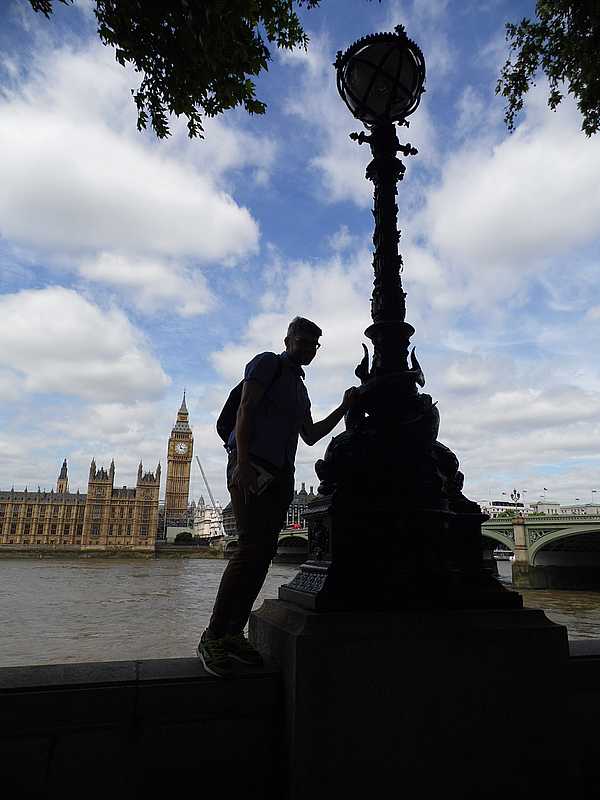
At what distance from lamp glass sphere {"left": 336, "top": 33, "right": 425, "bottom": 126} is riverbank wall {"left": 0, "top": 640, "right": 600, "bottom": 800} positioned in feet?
8.36

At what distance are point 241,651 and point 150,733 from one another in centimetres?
40

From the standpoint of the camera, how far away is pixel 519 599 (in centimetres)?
216

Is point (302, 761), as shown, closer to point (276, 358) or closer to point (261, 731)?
point (261, 731)

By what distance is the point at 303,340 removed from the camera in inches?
94.4

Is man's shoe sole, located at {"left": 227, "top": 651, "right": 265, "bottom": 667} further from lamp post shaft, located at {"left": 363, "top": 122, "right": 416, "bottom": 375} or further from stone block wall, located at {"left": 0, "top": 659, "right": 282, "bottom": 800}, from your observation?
lamp post shaft, located at {"left": 363, "top": 122, "right": 416, "bottom": 375}

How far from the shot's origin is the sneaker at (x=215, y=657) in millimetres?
1865

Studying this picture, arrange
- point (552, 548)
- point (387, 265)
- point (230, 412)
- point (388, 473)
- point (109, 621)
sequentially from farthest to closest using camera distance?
point (552, 548), point (109, 621), point (387, 265), point (230, 412), point (388, 473)

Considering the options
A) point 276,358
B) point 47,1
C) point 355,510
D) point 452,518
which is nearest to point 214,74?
point 47,1

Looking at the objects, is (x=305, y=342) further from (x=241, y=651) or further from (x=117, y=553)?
(x=117, y=553)

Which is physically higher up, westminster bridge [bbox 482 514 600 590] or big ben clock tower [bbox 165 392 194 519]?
big ben clock tower [bbox 165 392 194 519]

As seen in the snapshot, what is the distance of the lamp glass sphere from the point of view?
261 centimetres

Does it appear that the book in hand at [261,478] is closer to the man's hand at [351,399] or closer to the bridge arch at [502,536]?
the man's hand at [351,399]

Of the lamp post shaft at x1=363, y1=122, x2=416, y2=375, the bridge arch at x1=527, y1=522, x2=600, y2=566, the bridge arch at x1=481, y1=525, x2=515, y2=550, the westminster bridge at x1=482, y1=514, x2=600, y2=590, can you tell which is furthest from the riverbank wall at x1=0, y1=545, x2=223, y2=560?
the lamp post shaft at x1=363, y1=122, x2=416, y2=375

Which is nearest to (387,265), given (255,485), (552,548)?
(255,485)
